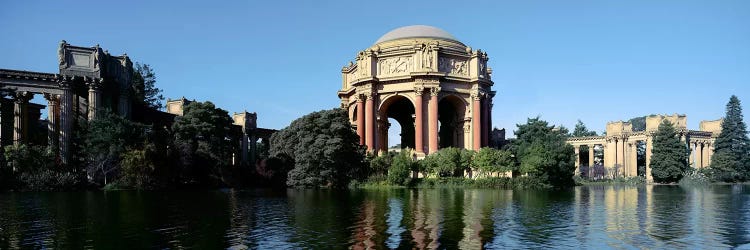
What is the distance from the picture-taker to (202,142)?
50750mm

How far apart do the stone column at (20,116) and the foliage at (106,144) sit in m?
5.33

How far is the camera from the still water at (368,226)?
15.8 metres

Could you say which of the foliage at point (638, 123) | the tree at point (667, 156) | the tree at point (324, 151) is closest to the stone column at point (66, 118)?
the tree at point (324, 151)

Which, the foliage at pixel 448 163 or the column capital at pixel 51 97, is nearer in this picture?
the column capital at pixel 51 97

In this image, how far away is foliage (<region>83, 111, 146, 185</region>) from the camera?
44.0 meters

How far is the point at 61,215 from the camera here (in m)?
22.3

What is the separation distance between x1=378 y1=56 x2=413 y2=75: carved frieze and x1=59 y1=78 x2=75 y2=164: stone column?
1088 inches

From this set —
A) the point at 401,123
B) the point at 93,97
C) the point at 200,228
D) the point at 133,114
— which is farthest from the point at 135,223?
the point at 401,123

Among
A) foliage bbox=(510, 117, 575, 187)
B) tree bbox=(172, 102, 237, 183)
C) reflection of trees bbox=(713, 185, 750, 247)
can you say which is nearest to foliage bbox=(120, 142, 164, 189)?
tree bbox=(172, 102, 237, 183)

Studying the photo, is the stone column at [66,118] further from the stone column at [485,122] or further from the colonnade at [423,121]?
the stone column at [485,122]

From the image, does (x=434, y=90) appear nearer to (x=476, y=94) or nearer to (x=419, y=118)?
(x=419, y=118)

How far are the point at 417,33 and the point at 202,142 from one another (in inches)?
948

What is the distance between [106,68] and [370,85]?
77.2 ft

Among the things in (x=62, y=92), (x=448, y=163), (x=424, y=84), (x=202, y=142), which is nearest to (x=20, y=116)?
(x=62, y=92)
